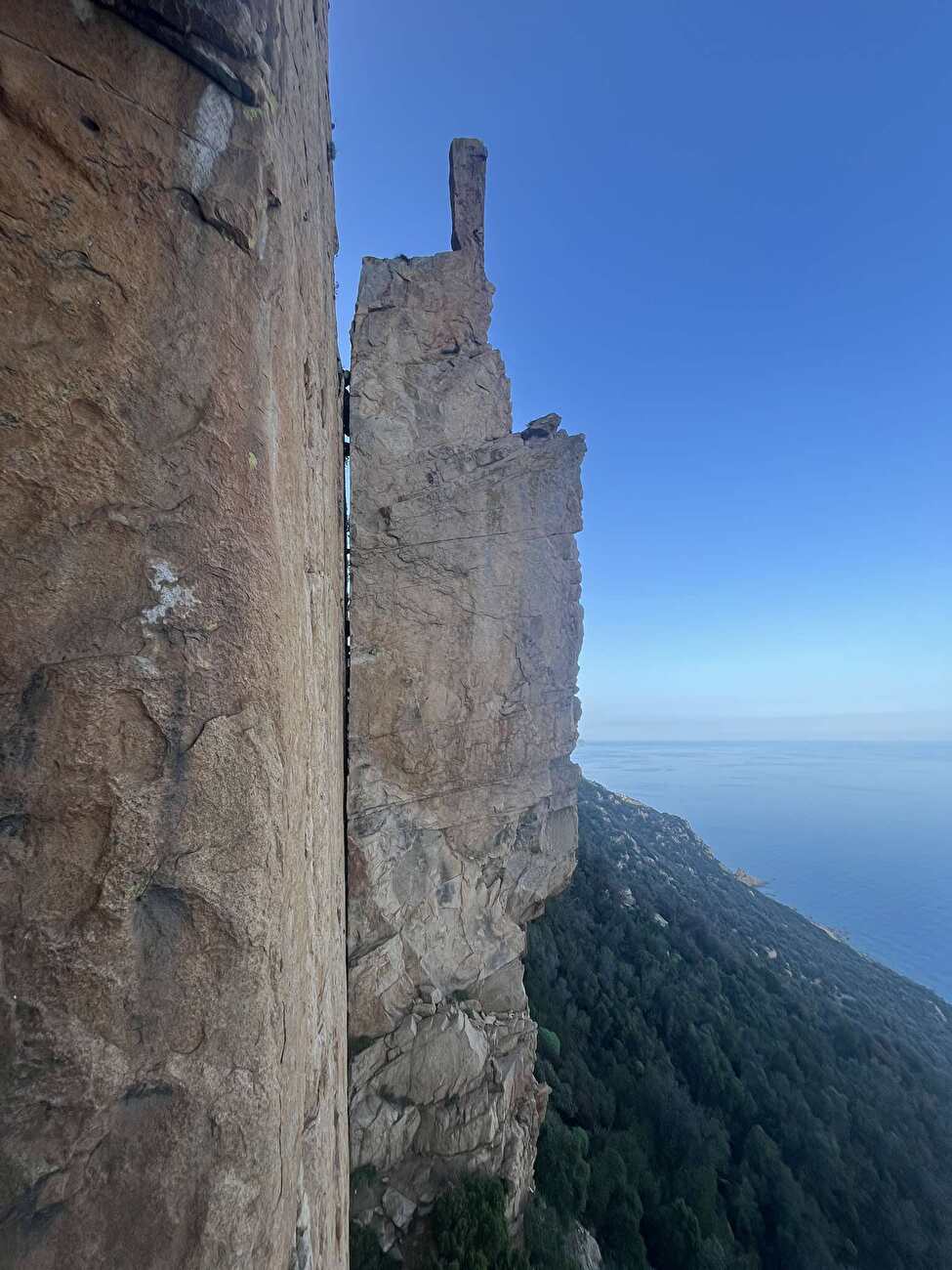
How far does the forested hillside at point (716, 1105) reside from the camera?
41.9 feet

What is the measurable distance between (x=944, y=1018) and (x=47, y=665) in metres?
48.9

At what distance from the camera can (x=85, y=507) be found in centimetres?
187

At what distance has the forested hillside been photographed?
1276 centimetres

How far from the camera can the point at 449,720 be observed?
7.41m

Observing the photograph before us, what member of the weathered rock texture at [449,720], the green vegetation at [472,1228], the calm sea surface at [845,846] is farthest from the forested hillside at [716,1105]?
the calm sea surface at [845,846]

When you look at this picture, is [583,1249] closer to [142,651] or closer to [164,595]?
[142,651]

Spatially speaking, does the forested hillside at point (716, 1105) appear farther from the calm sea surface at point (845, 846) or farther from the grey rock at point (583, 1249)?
the calm sea surface at point (845, 846)

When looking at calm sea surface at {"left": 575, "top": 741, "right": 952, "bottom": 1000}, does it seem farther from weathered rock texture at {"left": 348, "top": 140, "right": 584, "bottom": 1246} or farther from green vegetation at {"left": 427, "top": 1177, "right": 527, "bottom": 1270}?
weathered rock texture at {"left": 348, "top": 140, "right": 584, "bottom": 1246}

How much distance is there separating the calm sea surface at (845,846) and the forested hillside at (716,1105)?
228 feet

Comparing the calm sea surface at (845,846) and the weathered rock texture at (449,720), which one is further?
the calm sea surface at (845,846)

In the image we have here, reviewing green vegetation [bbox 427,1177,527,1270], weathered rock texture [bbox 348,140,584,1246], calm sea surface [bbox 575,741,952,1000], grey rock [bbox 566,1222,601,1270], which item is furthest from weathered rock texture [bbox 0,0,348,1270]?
calm sea surface [bbox 575,741,952,1000]

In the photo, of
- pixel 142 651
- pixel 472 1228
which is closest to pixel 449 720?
pixel 142 651

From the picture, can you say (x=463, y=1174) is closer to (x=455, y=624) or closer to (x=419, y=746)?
(x=419, y=746)

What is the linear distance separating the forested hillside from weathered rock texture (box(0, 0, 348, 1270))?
10764 mm
